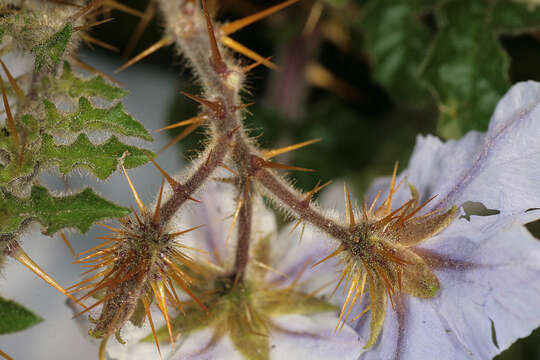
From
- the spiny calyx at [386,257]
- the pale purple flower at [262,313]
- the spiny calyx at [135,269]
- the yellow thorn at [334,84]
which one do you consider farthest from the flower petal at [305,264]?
the yellow thorn at [334,84]

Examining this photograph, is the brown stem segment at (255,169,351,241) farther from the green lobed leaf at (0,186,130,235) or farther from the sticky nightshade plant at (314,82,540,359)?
the green lobed leaf at (0,186,130,235)

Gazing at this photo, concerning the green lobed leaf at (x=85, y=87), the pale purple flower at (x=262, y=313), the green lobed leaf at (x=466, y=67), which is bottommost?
the pale purple flower at (x=262, y=313)

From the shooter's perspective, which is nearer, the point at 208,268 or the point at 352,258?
the point at 352,258

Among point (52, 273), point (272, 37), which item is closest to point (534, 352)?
point (272, 37)

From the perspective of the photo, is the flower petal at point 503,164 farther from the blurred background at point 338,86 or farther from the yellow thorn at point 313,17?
the yellow thorn at point 313,17

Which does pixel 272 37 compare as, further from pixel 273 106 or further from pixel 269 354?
pixel 269 354

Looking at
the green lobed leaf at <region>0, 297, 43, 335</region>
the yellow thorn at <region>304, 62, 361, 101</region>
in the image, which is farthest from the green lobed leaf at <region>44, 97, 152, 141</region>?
the yellow thorn at <region>304, 62, 361, 101</region>
